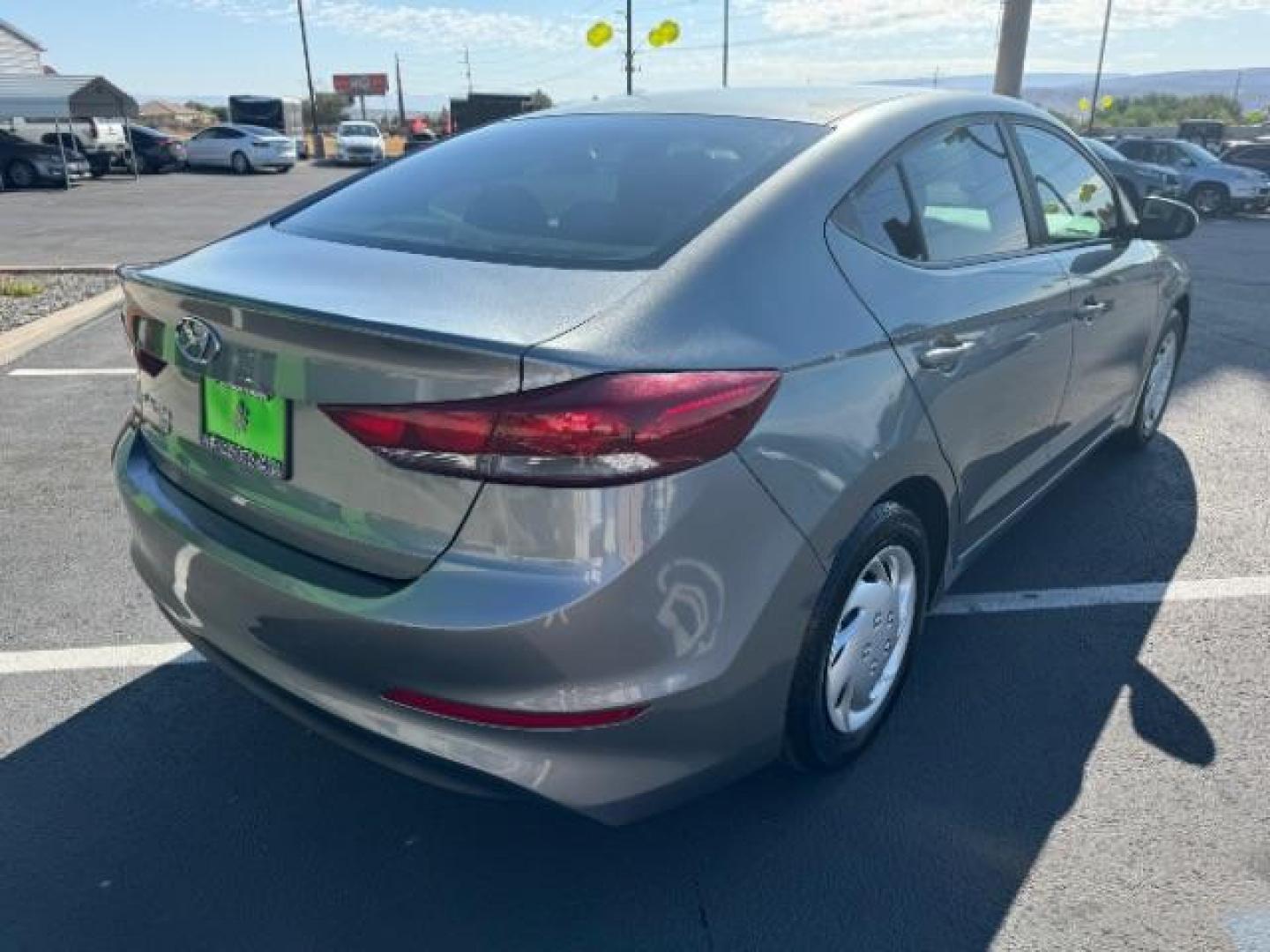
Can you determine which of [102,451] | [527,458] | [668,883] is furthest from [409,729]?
[102,451]

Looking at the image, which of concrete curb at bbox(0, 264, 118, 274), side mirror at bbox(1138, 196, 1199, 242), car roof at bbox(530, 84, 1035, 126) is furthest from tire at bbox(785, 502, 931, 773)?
concrete curb at bbox(0, 264, 118, 274)

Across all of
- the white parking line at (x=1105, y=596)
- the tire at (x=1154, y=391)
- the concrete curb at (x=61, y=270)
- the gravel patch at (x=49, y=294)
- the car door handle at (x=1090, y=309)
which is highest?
the car door handle at (x=1090, y=309)

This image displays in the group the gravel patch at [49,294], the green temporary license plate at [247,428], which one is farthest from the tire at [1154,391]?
the gravel patch at [49,294]

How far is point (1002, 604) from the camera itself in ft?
11.4

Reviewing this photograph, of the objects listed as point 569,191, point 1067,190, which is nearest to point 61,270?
point 569,191

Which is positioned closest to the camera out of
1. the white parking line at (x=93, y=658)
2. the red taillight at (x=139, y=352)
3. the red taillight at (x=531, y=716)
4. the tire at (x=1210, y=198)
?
the red taillight at (x=531, y=716)

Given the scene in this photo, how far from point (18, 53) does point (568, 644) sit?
51225 mm

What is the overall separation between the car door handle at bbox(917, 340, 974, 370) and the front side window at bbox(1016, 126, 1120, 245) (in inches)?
37.1

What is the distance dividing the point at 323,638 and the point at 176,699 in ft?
4.18

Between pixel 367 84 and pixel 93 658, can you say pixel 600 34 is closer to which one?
pixel 93 658

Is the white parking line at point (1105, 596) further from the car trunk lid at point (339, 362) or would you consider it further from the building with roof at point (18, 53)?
the building with roof at point (18, 53)

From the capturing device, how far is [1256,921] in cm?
211

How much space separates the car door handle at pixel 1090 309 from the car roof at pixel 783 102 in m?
0.68

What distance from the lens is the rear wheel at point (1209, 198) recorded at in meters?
19.0
